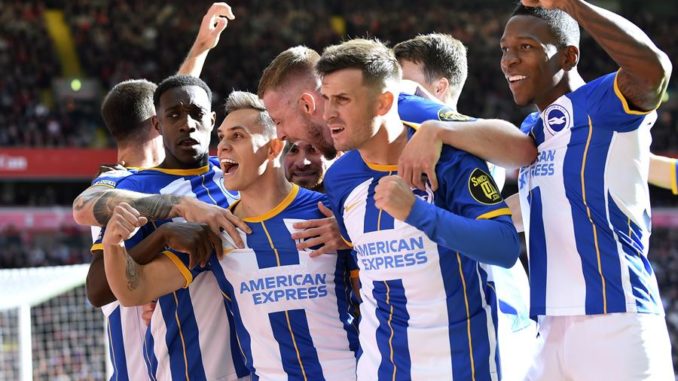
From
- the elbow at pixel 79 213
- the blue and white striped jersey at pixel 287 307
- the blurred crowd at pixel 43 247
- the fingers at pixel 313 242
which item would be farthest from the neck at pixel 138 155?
the blurred crowd at pixel 43 247

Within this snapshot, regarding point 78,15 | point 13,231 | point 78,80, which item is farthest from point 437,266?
point 78,15

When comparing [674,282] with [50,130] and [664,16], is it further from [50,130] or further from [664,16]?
[50,130]

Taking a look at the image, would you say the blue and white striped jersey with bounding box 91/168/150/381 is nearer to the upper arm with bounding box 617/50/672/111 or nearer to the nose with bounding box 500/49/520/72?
the nose with bounding box 500/49/520/72

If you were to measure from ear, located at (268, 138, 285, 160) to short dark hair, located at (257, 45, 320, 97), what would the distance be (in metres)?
0.32

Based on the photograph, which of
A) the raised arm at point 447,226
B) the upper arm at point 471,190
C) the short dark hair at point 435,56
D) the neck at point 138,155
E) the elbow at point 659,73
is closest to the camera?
the raised arm at point 447,226

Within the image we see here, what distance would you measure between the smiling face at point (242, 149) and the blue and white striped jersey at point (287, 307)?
0.63ft

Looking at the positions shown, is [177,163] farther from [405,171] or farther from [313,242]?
[405,171]

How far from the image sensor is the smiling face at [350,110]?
11.0 feet

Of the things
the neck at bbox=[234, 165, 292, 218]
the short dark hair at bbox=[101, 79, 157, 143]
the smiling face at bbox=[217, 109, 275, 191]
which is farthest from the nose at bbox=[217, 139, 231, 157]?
the short dark hair at bbox=[101, 79, 157, 143]

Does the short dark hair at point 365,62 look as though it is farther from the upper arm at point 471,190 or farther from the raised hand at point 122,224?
the raised hand at point 122,224

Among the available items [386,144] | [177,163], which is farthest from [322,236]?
[177,163]

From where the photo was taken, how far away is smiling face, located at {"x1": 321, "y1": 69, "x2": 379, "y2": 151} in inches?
132

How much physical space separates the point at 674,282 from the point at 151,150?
19794mm

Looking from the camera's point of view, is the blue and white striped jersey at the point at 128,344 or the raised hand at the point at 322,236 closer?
the raised hand at the point at 322,236
